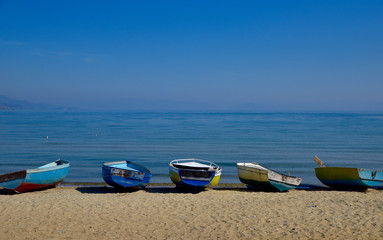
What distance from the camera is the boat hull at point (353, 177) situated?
52.4 ft

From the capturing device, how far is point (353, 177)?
1599cm

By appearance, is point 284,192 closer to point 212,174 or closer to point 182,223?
point 212,174

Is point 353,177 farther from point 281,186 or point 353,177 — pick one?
point 281,186

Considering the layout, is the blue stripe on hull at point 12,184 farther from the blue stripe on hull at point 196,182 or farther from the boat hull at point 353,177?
the boat hull at point 353,177

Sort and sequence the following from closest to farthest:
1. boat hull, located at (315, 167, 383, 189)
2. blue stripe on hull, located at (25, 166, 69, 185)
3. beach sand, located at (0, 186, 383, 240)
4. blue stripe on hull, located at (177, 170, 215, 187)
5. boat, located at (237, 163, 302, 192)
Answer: beach sand, located at (0, 186, 383, 240), blue stripe on hull, located at (25, 166, 69, 185), blue stripe on hull, located at (177, 170, 215, 187), boat, located at (237, 163, 302, 192), boat hull, located at (315, 167, 383, 189)

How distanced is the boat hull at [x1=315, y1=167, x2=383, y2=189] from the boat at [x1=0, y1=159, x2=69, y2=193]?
1242 cm

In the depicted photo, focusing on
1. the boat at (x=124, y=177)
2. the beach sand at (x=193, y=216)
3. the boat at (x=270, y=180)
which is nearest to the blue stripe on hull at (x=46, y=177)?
the beach sand at (x=193, y=216)

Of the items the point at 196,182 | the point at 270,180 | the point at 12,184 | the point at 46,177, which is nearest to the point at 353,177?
the point at 270,180

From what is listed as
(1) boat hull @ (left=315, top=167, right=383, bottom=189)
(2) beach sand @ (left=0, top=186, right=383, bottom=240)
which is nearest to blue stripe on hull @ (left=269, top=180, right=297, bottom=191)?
(2) beach sand @ (left=0, top=186, right=383, bottom=240)

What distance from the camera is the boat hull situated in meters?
16.0

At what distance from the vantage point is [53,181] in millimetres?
16156

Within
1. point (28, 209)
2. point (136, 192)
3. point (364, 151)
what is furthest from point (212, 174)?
point (364, 151)

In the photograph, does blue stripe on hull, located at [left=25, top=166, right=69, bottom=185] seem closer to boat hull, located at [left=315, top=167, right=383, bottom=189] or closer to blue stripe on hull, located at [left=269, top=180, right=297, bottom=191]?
blue stripe on hull, located at [left=269, top=180, right=297, bottom=191]

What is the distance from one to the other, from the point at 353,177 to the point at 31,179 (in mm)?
13971
